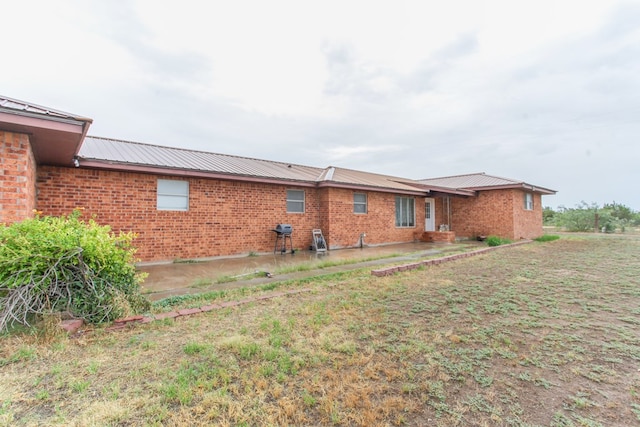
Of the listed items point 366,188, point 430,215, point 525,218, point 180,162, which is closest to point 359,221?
point 366,188

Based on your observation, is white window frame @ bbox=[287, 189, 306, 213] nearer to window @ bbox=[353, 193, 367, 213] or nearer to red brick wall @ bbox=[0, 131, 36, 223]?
window @ bbox=[353, 193, 367, 213]

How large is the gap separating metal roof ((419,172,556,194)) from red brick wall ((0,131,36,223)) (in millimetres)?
17063

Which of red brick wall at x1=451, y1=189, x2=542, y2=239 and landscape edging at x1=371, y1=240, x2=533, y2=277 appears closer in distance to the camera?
landscape edging at x1=371, y1=240, x2=533, y2=277

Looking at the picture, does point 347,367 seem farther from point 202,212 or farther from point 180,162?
point 180,162

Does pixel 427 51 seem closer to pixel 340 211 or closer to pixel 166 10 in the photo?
pixel 340 211

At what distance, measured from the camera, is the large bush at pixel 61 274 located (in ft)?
10.9

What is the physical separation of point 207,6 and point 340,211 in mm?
8316

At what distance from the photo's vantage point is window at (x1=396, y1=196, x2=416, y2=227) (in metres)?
14.8

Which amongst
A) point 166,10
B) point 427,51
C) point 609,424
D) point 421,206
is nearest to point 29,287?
point 609,424

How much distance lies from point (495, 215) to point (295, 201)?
11.7 metres

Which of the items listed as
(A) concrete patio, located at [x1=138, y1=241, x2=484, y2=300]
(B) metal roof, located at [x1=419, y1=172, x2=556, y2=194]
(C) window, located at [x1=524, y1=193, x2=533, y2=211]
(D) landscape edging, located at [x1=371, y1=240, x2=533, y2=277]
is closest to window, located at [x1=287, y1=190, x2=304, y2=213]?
(A) concrete patio, located at [x1=138, y1=241, x2=484, y2=300]

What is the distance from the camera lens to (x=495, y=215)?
16.2 m

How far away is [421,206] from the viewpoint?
16.0m

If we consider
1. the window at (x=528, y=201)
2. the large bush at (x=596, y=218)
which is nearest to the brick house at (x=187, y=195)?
the window at (x=528, y=201)
